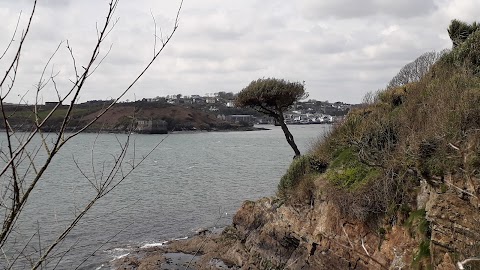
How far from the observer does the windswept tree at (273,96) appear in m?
20.2

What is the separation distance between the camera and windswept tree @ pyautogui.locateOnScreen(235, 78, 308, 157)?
20.2m

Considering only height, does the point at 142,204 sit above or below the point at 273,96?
below

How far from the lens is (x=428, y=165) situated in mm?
9914

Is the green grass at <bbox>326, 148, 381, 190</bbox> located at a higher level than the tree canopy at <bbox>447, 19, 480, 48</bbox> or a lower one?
lower

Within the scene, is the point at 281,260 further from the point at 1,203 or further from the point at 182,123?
the point at 182,123

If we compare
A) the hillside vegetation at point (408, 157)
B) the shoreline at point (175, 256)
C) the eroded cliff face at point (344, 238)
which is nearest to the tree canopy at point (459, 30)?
the hillside vegetation at point (408, 157)

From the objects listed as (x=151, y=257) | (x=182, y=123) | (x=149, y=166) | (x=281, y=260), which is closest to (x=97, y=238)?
(x=151, y=257)

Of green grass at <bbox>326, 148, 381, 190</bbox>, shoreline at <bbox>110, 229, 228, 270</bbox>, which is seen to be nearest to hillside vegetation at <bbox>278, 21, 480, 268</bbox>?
green grass at <bbox>326, 148, 381, 190</bbox>

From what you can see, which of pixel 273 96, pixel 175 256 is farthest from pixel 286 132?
pixel 175 256

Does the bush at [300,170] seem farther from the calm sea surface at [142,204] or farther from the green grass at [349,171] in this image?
the calm sea surface at [142,204]

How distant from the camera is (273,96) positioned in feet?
67.2

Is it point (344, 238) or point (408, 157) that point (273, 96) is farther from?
point (408, 157)

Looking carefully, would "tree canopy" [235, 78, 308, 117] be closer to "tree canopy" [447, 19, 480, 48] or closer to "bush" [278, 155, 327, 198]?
"bush" [278, 155, 327, 198]

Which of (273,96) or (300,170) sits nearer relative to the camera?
(300,170)
